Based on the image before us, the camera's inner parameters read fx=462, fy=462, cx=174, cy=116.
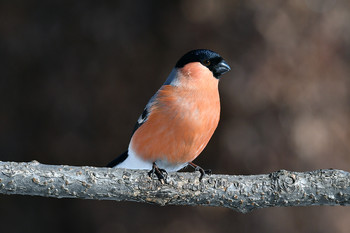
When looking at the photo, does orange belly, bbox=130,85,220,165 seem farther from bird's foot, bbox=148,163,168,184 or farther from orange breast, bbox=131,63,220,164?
bird's foot, bbox=148,163,168,184

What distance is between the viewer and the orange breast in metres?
2.81

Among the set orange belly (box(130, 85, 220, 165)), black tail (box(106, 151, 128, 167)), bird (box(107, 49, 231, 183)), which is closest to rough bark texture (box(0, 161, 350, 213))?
bird (box(107, 49, 231, 183))

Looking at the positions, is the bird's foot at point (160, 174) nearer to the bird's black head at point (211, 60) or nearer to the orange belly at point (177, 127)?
the orange belly at point (177, 127)

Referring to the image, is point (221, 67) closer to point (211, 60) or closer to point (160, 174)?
point (211, 60)

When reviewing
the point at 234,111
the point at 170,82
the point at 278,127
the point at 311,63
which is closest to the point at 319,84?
the point at 311,63

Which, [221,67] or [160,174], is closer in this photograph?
[160,174]

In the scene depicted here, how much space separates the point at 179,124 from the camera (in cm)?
280

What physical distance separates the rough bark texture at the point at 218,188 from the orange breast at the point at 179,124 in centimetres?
27

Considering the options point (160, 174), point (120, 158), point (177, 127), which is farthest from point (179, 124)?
point (120, 158)

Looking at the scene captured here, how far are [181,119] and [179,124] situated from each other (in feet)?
0.11

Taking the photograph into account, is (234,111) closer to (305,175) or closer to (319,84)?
(319,84)

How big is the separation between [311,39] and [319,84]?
1.38 ft

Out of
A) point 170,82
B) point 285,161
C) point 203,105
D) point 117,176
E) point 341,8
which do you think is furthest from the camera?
point 341,8

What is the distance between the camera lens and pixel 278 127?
13.2 ft
